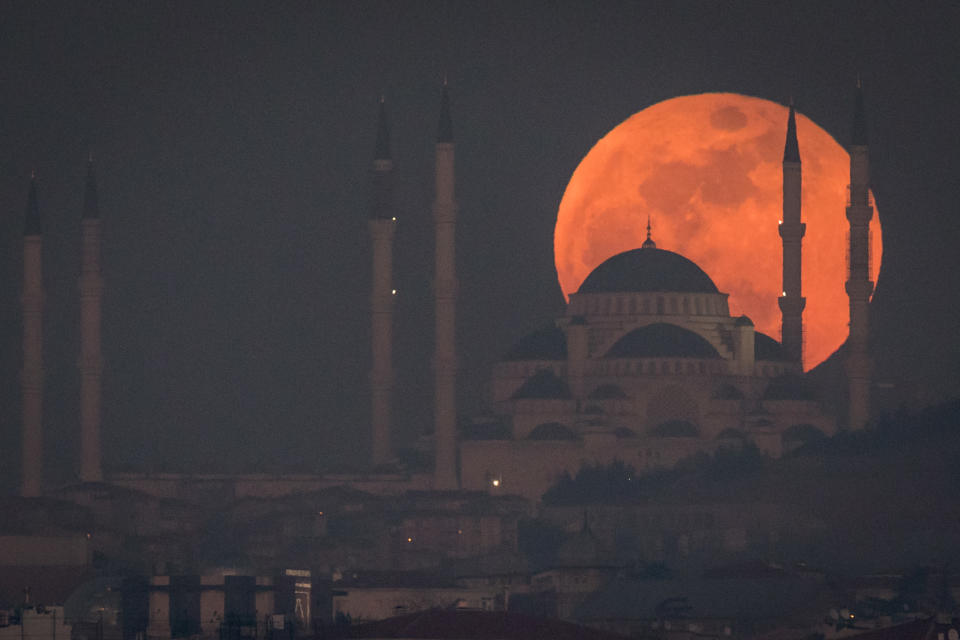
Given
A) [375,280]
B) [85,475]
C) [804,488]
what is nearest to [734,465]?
[804,488]

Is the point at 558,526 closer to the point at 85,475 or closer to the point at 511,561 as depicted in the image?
the point at 511,561

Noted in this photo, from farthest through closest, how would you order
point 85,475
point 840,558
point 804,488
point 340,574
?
1. point 85,475
2. point 804,488
3. point 840,558
4. point 340,574

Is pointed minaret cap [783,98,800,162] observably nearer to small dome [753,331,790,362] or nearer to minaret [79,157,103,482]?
small dome [753,331,790,362]

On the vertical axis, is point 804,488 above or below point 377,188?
below

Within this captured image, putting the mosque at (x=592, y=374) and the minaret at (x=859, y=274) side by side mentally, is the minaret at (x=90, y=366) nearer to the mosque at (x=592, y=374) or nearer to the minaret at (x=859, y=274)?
the mosque at (x=592, y=374)

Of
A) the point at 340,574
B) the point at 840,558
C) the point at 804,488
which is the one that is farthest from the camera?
the point at 804,488

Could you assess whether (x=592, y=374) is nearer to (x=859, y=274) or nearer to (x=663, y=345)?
(x=663, y=345)

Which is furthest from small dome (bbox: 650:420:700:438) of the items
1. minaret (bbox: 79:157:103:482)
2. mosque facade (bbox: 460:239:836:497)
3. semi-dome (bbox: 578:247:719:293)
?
minaret (bbox: 79:157:103:482)
